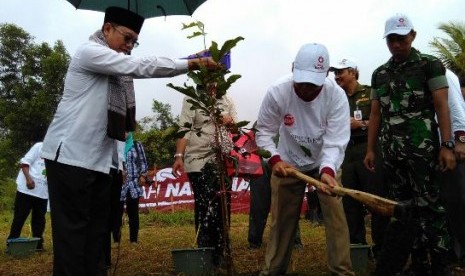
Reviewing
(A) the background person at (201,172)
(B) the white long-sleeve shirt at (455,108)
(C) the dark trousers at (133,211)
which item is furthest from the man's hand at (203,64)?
(C) the dark trousers at (133,211)

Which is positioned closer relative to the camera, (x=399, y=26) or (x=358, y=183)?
(x=399, y=26)

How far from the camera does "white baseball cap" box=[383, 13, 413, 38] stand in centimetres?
370

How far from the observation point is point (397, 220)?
2.43m

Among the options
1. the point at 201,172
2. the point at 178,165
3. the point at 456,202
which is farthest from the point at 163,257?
the point at 456,202

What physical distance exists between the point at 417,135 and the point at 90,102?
215 centimetres

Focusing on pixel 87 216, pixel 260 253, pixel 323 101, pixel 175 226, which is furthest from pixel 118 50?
pixel 175 226

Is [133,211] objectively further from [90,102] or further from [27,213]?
[90,102]

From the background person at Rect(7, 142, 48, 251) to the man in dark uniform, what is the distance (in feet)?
13.4

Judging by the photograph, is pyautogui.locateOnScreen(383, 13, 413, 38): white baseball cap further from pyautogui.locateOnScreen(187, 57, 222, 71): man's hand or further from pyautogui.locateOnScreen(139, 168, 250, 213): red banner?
pyautogui.locateOnScreen(139, 168, 250, 213): red banner

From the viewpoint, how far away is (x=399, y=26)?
3707 millimetres

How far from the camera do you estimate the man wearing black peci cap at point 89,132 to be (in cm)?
292

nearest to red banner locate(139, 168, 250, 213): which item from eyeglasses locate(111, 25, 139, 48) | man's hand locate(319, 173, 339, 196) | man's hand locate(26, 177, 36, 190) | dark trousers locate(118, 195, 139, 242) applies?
dark trousers locate(118, 195, 139, 242)

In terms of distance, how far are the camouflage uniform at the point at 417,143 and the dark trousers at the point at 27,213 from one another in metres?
5.02

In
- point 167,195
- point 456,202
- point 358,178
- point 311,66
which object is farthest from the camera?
point 167,195
